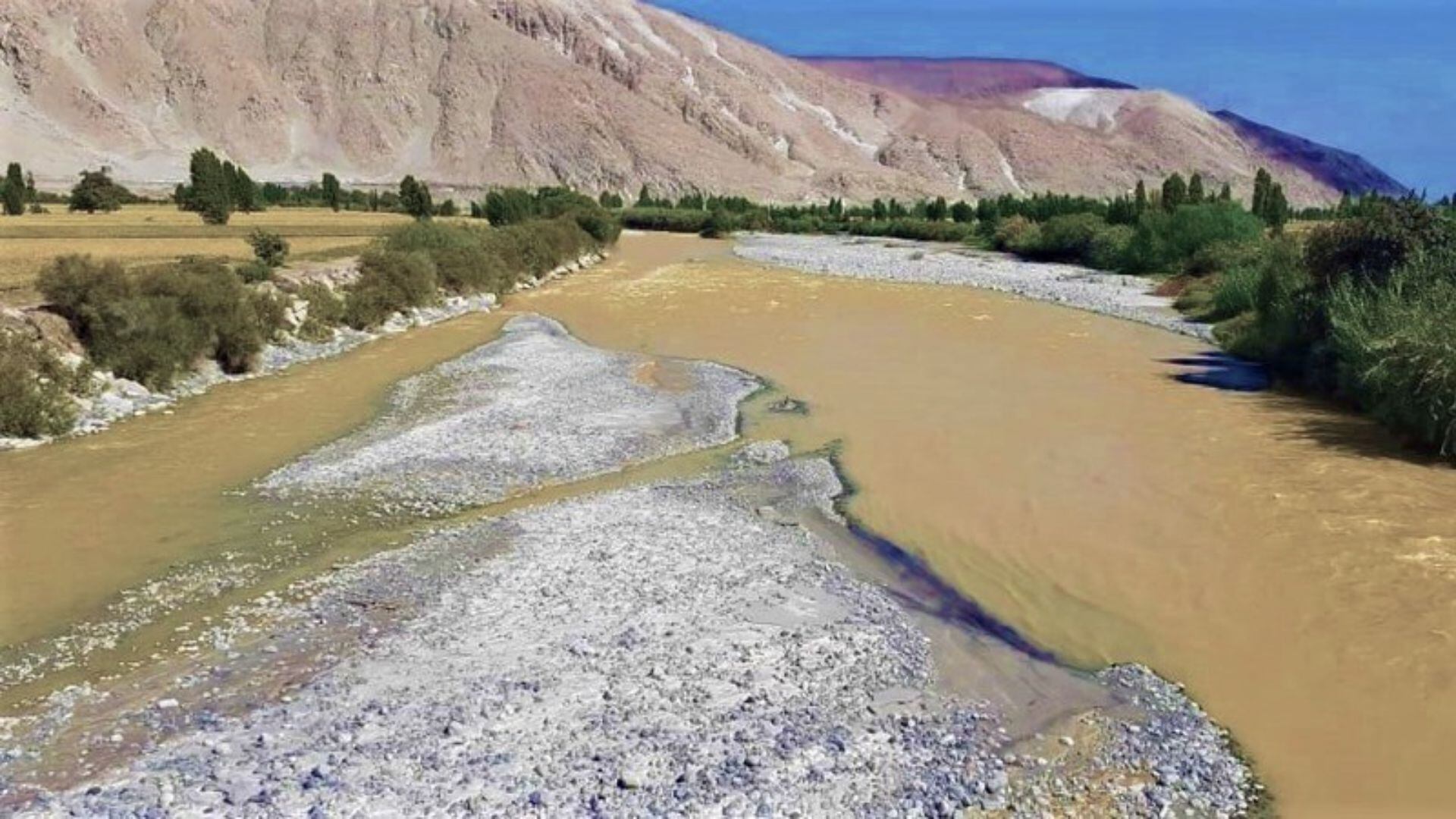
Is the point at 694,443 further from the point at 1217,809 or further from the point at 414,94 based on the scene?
the point at 414,94

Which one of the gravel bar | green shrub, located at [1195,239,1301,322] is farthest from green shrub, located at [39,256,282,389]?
green shrub, located at [1195,239,1301,322]

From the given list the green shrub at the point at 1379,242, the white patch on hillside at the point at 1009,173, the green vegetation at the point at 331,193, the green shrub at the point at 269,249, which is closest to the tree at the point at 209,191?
the green vegetation at the point at 331,193

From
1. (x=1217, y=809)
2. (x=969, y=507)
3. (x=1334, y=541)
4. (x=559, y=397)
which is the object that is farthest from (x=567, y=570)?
(x=559, y=397)

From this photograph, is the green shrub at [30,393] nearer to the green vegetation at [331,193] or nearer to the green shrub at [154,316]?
the green shrub at [154,316]

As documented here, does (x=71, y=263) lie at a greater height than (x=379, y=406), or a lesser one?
greater

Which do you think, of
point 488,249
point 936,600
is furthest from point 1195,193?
point 936,600

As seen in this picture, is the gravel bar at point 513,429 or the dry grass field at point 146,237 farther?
the dry grass field at point 146,237
